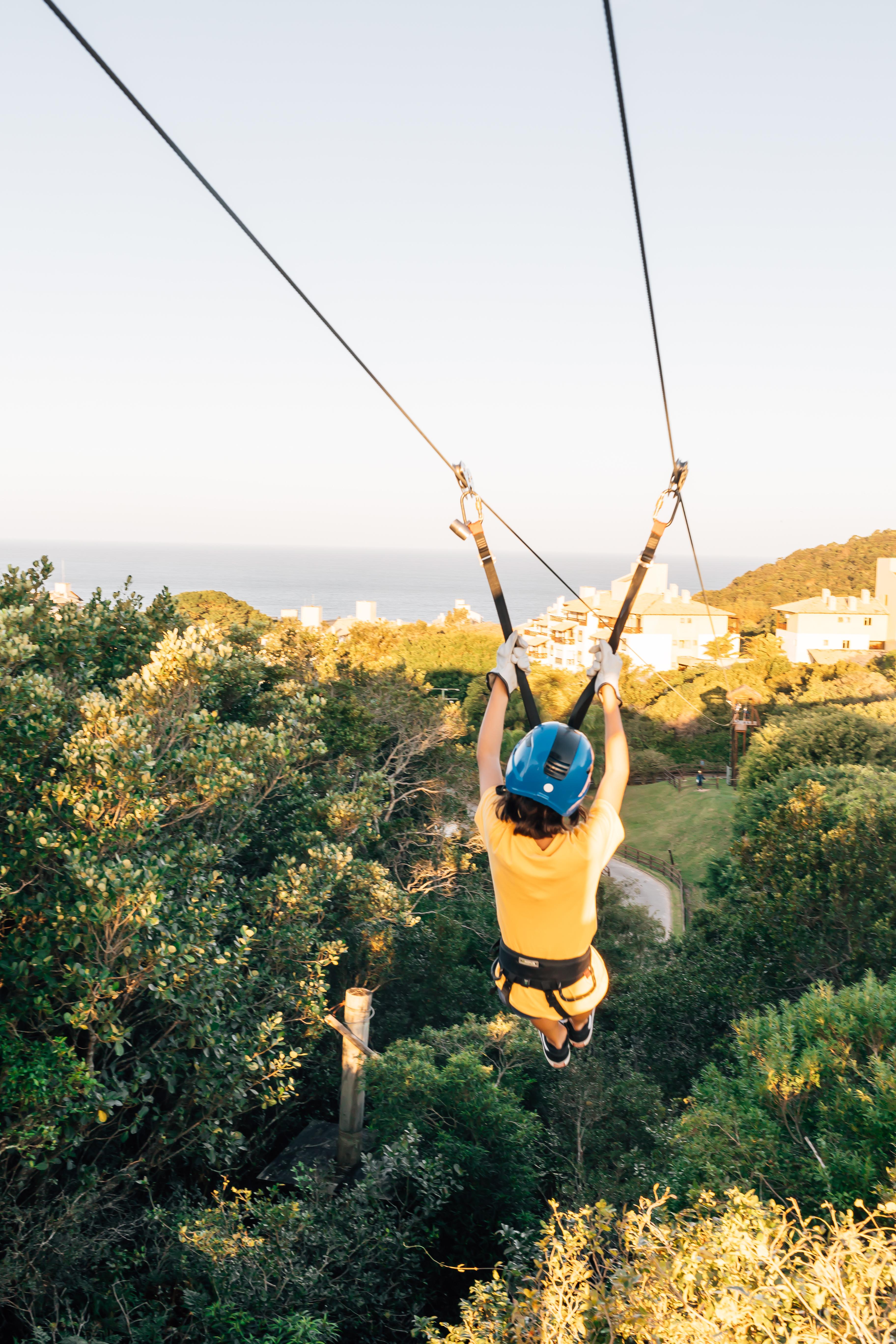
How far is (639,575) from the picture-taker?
413 centimetres

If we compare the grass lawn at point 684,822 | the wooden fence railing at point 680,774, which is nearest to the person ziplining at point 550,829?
the grass lawn at point 684,822

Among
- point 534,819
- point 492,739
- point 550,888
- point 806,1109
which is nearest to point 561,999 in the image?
point 550,888

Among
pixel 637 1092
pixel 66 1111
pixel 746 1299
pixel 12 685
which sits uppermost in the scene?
pixel 12 685

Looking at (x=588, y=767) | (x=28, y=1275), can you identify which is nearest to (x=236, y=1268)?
(x=28, y=1275)

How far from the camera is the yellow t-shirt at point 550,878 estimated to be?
3.74 m

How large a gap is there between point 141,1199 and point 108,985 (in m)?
4.21

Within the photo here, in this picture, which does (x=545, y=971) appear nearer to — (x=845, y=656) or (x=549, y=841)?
(x=549, y=841)

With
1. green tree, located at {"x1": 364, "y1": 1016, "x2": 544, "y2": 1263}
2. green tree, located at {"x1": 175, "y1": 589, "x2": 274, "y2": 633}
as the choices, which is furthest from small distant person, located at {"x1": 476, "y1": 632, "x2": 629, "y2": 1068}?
green tree, located at {"x1": 175, "y1": 589, "x2": 274, "y2": 633}

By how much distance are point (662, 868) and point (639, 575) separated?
34297 millimetres

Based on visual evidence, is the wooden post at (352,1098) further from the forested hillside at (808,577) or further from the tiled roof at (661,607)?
the forested hillside at (808,577)

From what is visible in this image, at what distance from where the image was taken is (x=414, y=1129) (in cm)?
1131

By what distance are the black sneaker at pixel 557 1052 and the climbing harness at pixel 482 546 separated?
1.73m

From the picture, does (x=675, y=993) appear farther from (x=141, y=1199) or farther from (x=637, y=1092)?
(x=141, y=1199)

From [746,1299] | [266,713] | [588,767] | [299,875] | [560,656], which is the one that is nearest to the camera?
[588,767]
